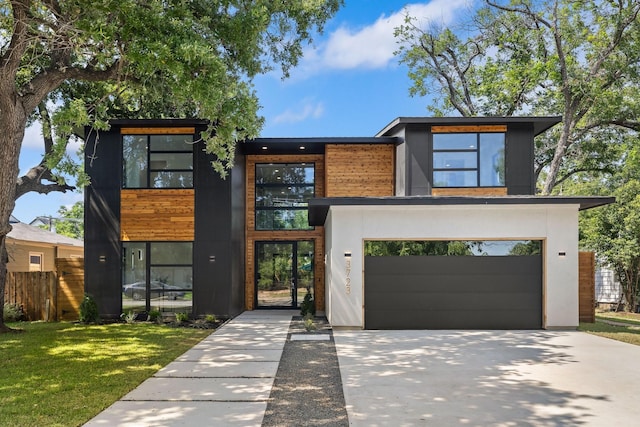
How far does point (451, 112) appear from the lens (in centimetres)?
2244

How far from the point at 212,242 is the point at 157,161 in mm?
2717

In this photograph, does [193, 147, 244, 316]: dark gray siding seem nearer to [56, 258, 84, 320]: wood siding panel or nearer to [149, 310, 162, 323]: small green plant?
[149, 310, 162, 323]: small green plant

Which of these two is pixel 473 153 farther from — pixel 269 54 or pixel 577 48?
pixel 577 48

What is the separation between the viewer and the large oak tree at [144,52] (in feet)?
27.1

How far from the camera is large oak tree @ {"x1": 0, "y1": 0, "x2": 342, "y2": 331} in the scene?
27.1ft

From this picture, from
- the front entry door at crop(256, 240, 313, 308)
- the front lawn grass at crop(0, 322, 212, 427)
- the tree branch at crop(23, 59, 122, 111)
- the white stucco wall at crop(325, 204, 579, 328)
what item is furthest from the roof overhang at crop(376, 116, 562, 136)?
the front lawn grass at crop(0, 322, 212, 427)

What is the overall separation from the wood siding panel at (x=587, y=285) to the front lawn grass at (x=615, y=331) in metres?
0.33

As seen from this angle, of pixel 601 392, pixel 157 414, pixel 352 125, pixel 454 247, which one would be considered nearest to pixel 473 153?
pixel 454 247

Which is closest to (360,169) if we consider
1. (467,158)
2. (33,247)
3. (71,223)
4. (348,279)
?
(467,158)

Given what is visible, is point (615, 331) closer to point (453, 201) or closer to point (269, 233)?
point (453, 201)

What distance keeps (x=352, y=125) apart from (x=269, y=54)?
2085 cm

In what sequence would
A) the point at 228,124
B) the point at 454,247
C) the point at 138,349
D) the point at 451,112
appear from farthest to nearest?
the point at 451,112
the point at 454,247
the point at 228,124
the point at 138,349

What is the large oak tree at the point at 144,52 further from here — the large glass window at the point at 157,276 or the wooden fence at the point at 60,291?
the large glass window at the point at 157,276

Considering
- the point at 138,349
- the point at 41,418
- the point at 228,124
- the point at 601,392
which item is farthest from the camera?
the point at 228,124
